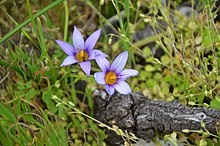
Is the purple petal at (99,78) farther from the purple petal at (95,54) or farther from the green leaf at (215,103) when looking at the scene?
the green leaf at (215,103)

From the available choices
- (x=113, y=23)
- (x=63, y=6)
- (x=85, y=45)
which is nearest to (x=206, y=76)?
(x=85, y=45)

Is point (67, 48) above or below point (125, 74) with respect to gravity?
above

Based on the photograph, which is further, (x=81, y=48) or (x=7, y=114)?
(x=81, y=48)

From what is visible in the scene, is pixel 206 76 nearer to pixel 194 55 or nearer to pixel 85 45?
pixel 194 55

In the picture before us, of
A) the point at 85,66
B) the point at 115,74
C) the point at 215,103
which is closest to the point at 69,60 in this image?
the point at 85,66

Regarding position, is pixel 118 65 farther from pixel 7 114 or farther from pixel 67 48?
pixel 7 114

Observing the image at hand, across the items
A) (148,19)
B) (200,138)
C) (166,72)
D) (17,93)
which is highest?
(148,19)

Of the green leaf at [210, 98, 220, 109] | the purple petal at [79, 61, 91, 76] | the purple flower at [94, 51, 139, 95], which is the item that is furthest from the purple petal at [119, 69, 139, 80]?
the green leaf at [210, 98, 220, 109]

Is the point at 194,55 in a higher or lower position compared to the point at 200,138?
higher
